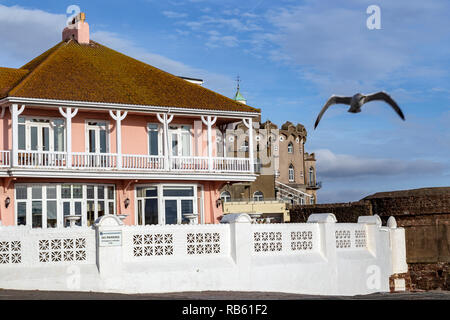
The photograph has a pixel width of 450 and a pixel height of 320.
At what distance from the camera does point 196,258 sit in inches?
703

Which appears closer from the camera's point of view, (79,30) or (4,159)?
(4,159)

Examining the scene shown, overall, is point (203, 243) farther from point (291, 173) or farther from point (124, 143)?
point (291, 173)

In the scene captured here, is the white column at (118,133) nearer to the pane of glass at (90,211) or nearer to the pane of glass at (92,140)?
the pane of glass at (92,140)

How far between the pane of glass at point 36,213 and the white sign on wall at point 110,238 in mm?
9382

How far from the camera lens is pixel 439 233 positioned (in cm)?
3228

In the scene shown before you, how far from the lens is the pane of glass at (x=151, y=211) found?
27.5 meters

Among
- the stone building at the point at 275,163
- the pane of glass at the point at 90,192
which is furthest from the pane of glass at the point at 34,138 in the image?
the stone building at the point at 275,163

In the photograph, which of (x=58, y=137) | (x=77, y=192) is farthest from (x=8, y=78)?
(x=77, y=192)

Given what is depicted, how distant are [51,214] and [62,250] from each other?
9.58m

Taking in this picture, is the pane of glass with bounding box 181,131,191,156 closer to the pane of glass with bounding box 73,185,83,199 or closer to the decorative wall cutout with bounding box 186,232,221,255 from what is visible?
the pane of glass with bounding box 73,185,83,199

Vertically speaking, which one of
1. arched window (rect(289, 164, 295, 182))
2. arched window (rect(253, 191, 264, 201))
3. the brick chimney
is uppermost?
the brick chimney

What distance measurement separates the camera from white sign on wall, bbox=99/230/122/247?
16.5 metres

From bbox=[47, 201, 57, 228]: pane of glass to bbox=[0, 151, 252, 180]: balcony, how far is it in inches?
56.9

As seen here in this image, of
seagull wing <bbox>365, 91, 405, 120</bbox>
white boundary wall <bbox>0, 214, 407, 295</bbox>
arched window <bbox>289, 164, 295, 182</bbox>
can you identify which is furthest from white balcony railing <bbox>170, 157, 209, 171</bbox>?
arched window <bbox>289, 164, 295, 182</bbox>
